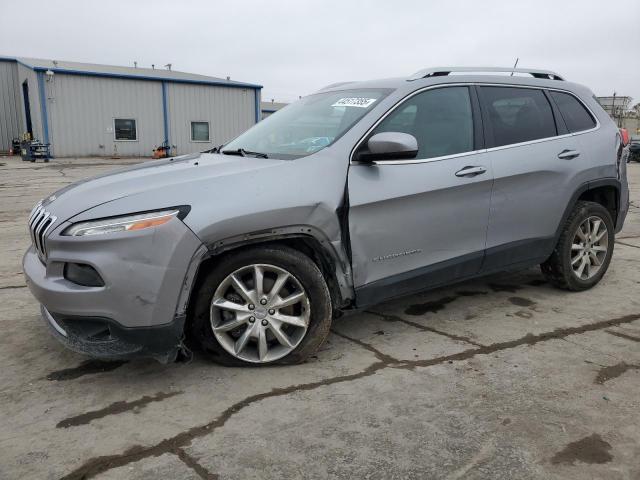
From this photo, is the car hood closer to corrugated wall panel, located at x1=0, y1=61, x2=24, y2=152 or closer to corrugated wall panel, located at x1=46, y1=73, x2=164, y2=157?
corrugated wall panel, located at x1=46, y1=73, x2=164, y2=157

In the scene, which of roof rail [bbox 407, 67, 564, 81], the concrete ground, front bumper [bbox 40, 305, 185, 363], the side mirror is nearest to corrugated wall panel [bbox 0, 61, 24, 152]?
the concrete ground

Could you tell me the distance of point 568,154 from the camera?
4.35 meters

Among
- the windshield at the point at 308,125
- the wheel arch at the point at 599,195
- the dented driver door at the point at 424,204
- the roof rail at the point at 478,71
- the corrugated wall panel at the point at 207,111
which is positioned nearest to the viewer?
the dented driver door at the point at 424,204

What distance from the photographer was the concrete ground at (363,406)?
2.33m

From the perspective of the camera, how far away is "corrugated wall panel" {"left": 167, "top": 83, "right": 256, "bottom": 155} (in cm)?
2947

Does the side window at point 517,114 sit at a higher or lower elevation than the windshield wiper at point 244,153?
higher

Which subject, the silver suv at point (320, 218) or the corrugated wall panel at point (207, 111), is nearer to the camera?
the silver suv at point (320, 218)

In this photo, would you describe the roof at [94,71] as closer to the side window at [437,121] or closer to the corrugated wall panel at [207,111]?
the corrugated wall panel at [207,111]

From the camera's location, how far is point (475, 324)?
3.99 m

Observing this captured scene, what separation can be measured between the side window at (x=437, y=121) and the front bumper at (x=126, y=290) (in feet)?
5.09

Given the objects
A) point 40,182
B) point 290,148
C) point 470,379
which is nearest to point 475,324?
point 470,379

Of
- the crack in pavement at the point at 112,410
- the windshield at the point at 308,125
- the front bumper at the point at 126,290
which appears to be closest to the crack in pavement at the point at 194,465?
the crack in pavement at the point at 112,410

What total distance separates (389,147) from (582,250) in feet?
7.82

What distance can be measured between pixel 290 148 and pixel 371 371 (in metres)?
1.50
